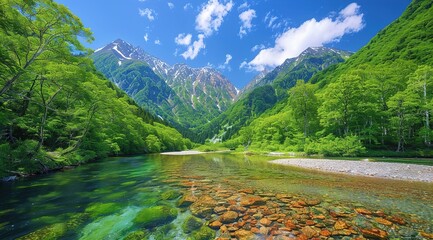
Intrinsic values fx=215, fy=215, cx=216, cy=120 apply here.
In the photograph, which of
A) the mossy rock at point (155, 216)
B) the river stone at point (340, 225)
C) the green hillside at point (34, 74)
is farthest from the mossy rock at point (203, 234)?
the green hillside at point (34, 74)

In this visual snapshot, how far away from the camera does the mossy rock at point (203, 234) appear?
736cm

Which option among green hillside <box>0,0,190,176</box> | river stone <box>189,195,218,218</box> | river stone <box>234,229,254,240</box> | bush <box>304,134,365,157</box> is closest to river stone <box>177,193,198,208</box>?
river stone <box>189,195,218,218</box>

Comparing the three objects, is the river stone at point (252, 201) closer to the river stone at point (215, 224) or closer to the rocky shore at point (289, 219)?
the rocky shore at point (289, 219)

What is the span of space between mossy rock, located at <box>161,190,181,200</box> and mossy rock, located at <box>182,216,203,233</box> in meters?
3.70

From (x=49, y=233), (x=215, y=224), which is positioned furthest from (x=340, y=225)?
(x=49, y=233)

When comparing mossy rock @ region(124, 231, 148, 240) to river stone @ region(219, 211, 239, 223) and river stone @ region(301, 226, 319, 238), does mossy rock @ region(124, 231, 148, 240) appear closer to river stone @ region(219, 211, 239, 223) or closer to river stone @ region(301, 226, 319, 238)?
river stone @ region(219, 211, 239, 223)

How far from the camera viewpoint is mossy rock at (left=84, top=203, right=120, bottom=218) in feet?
33.0

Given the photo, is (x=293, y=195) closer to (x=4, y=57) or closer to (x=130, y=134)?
(x=4, y=57)

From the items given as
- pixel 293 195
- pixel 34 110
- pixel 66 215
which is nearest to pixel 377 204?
pixel 293 195

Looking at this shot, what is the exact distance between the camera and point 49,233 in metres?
7.69

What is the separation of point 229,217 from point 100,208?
21.8 feet

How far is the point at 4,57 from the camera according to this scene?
48.2 feet

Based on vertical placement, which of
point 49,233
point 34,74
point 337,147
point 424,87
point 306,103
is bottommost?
Answer: point 49,233

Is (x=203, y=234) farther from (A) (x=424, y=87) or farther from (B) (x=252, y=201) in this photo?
(A) (x=424, y=87)
